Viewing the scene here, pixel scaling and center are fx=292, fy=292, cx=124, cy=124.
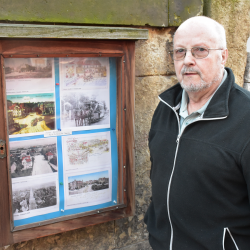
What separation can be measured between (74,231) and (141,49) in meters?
1.82

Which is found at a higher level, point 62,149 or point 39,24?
point 39,24

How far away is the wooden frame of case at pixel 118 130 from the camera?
212cm

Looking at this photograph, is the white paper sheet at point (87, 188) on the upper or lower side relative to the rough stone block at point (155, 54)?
lower

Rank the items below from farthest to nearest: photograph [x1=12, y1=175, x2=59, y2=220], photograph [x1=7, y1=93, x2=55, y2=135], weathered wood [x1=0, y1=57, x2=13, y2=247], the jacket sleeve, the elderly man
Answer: photograph [x1=12, y1=175, x2=59, y2=220], photograph [x1=7, y1=93, x2=55, y2=135], weathered wood [x1=0, y1=57, x2=13, y2=247], the elderly man, the jacket sleeve

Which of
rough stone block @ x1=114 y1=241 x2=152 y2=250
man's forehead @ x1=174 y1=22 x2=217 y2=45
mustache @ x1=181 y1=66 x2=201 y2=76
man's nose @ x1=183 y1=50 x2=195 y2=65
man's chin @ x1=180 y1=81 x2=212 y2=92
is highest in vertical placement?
man's forehead @ x1=174 y1=22 x2=217 y2=45

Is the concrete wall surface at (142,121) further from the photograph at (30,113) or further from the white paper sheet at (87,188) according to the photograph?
the photograph at (30,113)

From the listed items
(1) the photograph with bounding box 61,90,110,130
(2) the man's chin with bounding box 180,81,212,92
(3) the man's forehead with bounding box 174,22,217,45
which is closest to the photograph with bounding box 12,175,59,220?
(1) the photograph with bounding box 61,90,110,130

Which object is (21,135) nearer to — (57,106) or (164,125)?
(57,106)

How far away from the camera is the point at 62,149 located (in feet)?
8.04

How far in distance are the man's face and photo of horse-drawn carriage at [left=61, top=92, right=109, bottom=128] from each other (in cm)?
94

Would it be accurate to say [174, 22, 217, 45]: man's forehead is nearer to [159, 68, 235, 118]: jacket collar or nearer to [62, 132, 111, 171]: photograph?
[159, 68, 235, 118]: jacket collar

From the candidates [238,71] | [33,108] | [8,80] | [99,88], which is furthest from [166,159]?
[238,71]

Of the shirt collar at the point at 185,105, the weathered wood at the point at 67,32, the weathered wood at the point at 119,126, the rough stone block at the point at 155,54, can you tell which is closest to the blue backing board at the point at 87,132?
the weathered wood at the point at 119,126

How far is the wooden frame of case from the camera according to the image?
6.95ft
